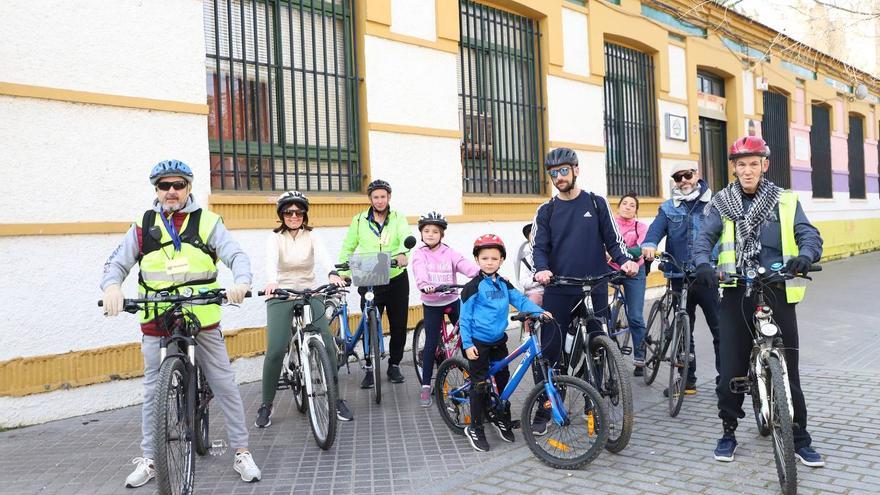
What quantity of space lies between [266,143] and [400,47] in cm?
211

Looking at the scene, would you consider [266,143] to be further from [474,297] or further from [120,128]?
[474,297]

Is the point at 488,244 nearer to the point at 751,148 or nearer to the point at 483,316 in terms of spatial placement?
the point at 483,316

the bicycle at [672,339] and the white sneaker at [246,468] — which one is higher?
the bicycle at [672,339]

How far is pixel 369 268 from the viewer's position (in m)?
6.23

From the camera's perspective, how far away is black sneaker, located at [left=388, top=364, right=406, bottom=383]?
275 inches

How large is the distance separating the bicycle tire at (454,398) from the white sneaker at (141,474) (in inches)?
78.0

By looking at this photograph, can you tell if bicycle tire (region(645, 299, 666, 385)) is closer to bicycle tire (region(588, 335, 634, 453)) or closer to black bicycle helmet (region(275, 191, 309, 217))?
bicycle tire (region(588, 335, 634, 453))

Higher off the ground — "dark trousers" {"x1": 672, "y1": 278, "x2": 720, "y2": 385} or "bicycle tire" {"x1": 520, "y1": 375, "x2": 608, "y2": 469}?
"dark trousers" {"x1": 672, "y1": 278, "x2": 720, "y2": 385}

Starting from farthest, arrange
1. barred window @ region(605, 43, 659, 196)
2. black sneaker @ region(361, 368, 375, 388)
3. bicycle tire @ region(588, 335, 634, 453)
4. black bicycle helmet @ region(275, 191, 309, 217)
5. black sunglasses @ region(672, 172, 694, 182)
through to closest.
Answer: barred window @ region(605, 43, 659, 196), black sneaker @ region(361, 368, 375, 388), black sunglasses @ region(672, 172, 694, 182), black bicycle helmet @ region(275, 191, 309, 217), bicycle tire @ region(588, 335, 634, 453)

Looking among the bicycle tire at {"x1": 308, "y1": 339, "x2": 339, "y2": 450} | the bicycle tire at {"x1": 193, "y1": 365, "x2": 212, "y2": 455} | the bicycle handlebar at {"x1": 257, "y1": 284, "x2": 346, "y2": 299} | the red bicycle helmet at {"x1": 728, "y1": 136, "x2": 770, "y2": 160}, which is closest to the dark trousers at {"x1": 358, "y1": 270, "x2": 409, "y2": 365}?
the bicycle handlebar at {"x1": 257, "y1": 284, "x2": 346, "y2": 299}

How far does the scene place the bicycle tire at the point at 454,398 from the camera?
5.14m

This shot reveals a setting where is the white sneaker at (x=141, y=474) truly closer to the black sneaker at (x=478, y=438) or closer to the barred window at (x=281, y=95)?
the black sneaker at (x=478, y=438)

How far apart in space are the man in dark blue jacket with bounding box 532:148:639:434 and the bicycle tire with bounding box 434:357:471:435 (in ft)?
2.02

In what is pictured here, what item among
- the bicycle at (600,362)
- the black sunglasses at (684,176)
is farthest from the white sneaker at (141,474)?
the black sunglasses at (684,176)
